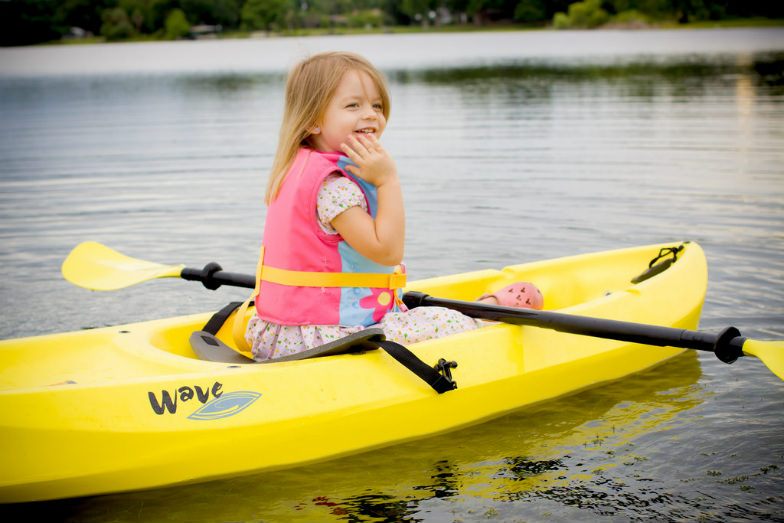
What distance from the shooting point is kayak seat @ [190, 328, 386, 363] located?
3.48 m

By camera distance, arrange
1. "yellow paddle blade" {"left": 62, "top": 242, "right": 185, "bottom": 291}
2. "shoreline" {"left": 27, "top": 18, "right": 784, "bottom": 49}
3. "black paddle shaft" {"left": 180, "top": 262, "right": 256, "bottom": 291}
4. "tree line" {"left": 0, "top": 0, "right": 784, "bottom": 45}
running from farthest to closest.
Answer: "tree line" {"left": 0, "top": 0, "right": 784, "bottom": 45} < "shoreline" {"left": 27, "top": 18, "right": 784, "bottom": 49} < "yellow paddle blade" {"left": 62, "top": 242, "right": 185, "bottom": 291} < "black paddle shaft" {"left": 180, "top": 262, "right": 256, "bottom": 291}

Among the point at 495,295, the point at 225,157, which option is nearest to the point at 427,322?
the point at 495,295

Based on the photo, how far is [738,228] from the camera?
→ 23.7 feet

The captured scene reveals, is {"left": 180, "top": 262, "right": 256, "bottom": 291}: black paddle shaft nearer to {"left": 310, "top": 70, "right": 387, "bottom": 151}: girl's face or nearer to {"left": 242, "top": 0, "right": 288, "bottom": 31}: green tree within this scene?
{"left": 310, "top": 70, "right": 387, "bottom": 151}: girl's face

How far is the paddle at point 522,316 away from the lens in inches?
135

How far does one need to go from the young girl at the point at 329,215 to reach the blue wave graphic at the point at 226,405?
13.4 inches

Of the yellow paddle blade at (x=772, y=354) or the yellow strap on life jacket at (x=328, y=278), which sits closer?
the yellow paddle blade at (x=772, y=354)

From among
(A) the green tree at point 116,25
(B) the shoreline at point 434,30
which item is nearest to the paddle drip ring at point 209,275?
(B) the shoreline at point 434,30

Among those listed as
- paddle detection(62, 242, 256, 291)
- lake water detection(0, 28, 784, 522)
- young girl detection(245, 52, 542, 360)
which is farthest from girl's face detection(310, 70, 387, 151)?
paddle detection(62, 242, 256, 291)

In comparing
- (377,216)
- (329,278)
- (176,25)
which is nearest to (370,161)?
(377,216)

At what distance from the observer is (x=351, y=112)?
Result: 3.53 m

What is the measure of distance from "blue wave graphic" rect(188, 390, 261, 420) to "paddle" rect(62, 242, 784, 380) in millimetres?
1222

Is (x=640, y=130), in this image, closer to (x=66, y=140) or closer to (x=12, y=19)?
(x=66, y=140)

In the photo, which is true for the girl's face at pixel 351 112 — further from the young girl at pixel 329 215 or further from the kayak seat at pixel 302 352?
the kayak seat at pixel 302 352
